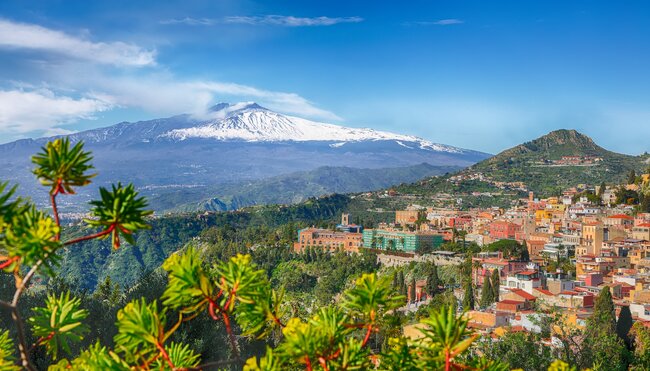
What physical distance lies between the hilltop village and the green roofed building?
6cm

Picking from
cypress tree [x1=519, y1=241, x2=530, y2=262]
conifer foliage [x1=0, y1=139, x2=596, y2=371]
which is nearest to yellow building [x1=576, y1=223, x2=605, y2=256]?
cypress tree [x1=519, y1=241, x2=530, y2=262]

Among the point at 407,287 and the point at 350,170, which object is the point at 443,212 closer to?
the point at 407,287

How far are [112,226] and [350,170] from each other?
631ft

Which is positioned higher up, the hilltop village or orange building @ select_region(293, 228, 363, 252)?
the hilltop village

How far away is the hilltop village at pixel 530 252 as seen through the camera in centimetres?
2159

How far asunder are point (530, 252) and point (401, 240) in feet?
25.9

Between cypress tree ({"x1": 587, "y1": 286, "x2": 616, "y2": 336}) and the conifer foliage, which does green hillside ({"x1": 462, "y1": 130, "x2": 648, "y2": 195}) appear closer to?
cypress tree ({"x1": 587, "y1": 286, "x2": 616, "y2": 336})

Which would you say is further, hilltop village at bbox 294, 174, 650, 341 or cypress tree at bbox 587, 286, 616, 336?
hilltop village at bbox 294, 174, 650, 341

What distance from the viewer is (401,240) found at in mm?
38406

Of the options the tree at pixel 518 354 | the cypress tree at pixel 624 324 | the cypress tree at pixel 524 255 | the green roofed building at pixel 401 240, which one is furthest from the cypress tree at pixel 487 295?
the green roofed building at pixel 401 240

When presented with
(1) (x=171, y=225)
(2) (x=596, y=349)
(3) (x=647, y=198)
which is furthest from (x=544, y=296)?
(1) (x=171, y=225)

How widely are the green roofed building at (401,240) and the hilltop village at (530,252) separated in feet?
0.20

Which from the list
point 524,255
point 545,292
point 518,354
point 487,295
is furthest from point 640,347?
point 524,255

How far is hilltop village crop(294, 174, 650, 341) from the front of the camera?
21594 millimetres
